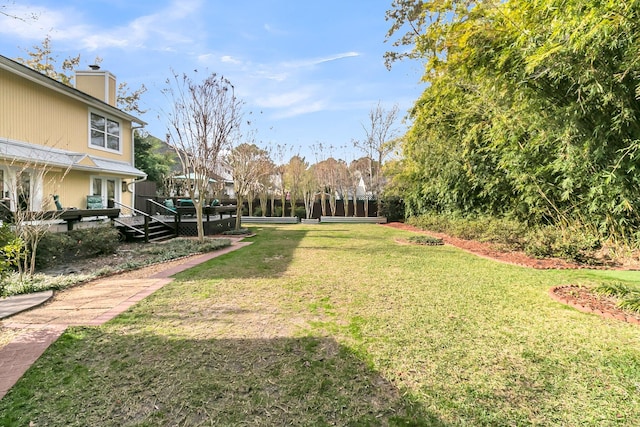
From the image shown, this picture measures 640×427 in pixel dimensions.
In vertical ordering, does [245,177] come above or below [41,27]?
below

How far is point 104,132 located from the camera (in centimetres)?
1237

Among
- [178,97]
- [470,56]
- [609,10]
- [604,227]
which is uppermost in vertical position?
[178,97]

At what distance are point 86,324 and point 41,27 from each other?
387cm

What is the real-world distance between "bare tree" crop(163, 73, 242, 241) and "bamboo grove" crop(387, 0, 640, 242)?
6337 mm

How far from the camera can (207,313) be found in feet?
12.2

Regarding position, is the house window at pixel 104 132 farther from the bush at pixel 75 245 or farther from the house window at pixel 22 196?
the bush at pixel 75 245

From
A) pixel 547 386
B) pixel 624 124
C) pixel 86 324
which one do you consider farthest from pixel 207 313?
pixel 624 124

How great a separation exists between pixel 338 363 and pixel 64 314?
333cm

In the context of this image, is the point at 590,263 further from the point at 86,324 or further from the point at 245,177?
the point at 245,177

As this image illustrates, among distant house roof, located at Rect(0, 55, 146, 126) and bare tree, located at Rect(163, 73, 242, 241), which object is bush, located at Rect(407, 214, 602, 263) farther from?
distant house roof, located at Rect(0, 55, 146, 126)

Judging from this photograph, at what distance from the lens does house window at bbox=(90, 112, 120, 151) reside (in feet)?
39.0

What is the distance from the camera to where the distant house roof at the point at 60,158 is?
25.5 ft

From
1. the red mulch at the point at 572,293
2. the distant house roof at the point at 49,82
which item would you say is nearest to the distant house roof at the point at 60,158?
the distant house roof at the point at 49,82

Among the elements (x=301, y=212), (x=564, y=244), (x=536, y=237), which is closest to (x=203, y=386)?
(x=564, y=244)
